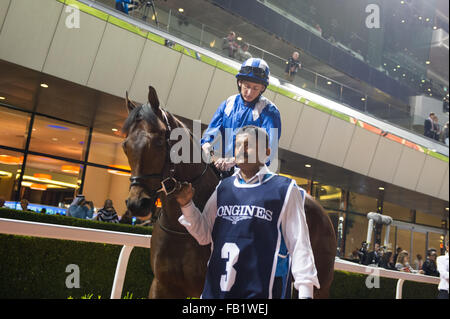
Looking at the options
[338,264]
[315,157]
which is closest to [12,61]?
[338,264]

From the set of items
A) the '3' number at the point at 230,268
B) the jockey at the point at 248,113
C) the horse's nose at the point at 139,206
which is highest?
the jockey at the point at 248,113

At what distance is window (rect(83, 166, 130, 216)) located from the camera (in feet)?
38.2

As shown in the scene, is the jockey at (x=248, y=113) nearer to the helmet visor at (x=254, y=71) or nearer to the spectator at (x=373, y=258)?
the helmet visor at (x=254, y=71)

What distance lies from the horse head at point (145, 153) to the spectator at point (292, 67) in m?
9.73

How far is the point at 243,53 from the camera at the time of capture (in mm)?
10875

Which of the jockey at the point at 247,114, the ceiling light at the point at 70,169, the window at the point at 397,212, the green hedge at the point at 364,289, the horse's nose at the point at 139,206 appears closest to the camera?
the horse's nose at the point at 139,206

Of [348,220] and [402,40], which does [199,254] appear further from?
[402,40]

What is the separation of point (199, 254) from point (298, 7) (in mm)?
12384

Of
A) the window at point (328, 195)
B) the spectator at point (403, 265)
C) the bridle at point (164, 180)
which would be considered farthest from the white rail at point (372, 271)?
the window at point (328, 195)

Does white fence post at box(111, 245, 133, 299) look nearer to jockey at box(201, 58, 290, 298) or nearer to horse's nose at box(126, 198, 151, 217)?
jockey at box(201, 58, 290, 298)

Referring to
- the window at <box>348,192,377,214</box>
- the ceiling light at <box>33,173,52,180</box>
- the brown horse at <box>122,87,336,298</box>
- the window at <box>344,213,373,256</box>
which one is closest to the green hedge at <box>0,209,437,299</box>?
the brown horse at <box>122,87,336,298</box>

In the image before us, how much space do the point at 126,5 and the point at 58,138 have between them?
15.6 ft

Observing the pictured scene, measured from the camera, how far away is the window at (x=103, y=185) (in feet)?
38.2

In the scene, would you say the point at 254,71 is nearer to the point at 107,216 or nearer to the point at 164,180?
the point at 164,180
